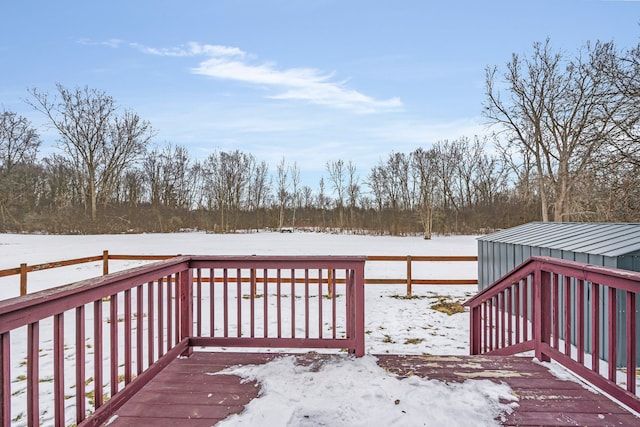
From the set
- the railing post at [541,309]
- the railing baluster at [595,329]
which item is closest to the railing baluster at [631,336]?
the railing baluster at [595,329]

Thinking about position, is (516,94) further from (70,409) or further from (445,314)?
(70,409)

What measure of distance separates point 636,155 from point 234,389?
366 inches

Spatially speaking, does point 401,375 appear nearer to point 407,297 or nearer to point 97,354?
point 97,354

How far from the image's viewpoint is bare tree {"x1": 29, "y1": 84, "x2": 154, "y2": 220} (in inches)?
1117

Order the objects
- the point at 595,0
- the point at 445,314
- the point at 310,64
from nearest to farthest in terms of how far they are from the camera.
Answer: the point at 445,314 → the point at 595,0 → the point at 310,64

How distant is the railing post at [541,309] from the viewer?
2900 mm

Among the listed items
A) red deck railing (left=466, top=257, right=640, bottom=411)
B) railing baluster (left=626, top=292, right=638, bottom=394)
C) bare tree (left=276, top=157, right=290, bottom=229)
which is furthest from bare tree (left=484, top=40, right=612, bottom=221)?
bare tree (left=276, top=157, right=290, bottom=229)

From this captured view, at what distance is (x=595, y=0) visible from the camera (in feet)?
27.4

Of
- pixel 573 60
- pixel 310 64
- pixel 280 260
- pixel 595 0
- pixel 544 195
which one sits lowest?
pixel 280 260

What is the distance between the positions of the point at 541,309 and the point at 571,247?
2548mm

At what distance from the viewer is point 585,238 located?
16.7 feet

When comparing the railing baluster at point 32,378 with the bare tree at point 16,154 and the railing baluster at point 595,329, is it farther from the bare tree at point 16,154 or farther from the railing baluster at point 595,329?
the bare tree at point 16,154

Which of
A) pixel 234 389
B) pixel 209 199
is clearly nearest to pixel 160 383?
pixel 234 389

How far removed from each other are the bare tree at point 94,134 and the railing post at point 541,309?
104 feet
